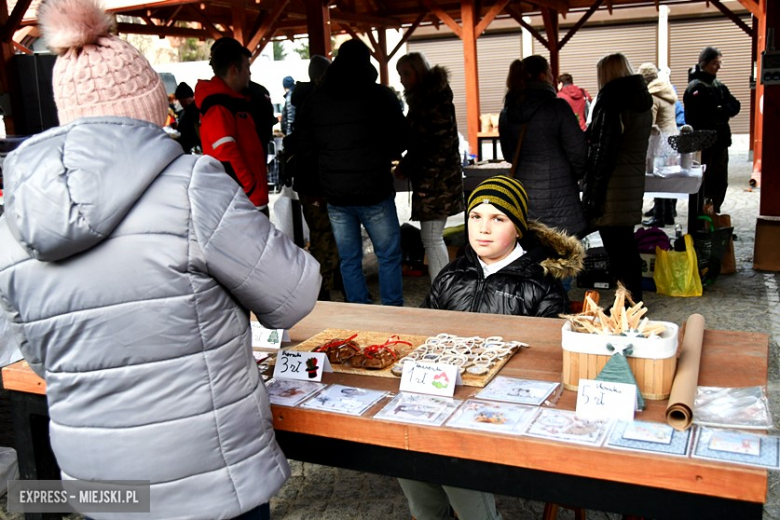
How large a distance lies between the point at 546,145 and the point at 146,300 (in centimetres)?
354

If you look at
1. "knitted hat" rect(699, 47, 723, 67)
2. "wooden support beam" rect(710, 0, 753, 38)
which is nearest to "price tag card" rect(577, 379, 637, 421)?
"knitted hat" rect(699, 47, 723, 67)

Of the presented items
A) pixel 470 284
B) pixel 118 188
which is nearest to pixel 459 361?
pixel 470 284

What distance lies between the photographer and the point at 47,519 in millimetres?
2350

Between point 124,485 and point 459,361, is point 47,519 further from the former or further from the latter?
point 459,361

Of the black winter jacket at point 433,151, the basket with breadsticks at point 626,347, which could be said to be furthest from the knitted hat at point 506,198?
the black winter jacket at point 433,151

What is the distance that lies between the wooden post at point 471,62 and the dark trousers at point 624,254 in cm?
715

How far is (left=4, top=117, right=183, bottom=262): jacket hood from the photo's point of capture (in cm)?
134

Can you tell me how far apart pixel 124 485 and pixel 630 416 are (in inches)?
38.7

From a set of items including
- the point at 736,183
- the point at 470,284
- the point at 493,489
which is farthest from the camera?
the point at 736,183

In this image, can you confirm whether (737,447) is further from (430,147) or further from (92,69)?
(430,147)

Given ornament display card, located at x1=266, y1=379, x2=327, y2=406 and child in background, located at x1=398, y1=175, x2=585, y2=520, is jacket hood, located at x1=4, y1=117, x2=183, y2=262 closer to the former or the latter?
ornament display card, located at x1=266, y1=379, x2=327, y2=406

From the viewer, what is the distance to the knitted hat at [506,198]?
2539 mm

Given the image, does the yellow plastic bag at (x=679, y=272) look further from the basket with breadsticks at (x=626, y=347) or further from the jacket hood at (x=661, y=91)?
the basket with breadsticks at (x=626, y=347)

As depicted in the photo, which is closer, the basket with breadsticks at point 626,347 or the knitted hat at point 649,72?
the basket with breadsticks at point 626,347
